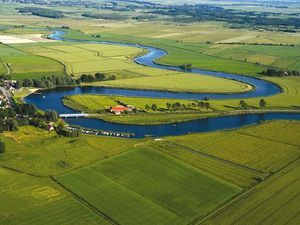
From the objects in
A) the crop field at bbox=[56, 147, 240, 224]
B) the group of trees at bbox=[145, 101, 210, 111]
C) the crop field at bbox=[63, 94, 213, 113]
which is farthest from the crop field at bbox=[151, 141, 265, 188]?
the crop field at bbox=[63, 94, 213, 113]

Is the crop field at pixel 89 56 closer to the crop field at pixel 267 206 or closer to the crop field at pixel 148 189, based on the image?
the crop field at pixel 148 189

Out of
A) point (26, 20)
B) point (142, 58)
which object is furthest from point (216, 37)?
point (26, 20)

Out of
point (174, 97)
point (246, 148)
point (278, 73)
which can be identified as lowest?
point (174, 97)

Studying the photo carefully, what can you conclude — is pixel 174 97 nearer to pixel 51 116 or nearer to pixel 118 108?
pixel 118 108

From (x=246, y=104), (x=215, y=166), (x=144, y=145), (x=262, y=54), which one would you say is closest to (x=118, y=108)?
(x=144, y=145)

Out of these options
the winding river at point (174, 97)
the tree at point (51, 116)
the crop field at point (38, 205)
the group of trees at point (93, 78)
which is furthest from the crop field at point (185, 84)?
the crop field at point (38, 205)

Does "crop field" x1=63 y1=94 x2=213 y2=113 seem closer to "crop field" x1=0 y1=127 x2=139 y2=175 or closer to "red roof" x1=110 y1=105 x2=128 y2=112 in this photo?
"red roof" x1=110 y1=105 x2=128 y2=112
